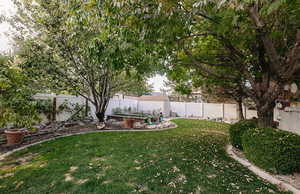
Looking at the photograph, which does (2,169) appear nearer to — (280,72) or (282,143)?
(282,143)

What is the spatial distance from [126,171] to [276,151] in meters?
3.24

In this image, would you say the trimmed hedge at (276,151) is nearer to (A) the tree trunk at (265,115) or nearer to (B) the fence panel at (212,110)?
(A) the tree trunk at (265,115)

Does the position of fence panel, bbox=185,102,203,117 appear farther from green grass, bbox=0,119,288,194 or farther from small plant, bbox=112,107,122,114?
green grass, bbox=0,119,288,194

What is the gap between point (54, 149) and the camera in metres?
4.63

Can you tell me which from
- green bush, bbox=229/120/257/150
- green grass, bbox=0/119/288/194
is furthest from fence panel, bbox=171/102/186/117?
green grass, bbox=0/119/288/194

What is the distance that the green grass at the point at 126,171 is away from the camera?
263 cm

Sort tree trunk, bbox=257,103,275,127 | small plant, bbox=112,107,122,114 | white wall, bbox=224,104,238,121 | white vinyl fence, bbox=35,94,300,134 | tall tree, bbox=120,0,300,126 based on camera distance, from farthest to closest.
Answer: white wall, bbox=224,104,238,121 < small plant, bbox=112,107,122,114 < white vinyl fence, bbox=35,94,300,134 < tree trunk, bbox=257,103,275,127 < tall tree, bbox=120,0,300,126

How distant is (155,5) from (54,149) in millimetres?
5041

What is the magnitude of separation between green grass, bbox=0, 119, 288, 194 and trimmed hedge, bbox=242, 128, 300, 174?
18.2 inches

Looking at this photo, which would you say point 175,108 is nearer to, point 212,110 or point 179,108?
point 179,108

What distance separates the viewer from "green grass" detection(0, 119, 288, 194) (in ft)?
8.63

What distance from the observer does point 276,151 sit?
304 centimetres

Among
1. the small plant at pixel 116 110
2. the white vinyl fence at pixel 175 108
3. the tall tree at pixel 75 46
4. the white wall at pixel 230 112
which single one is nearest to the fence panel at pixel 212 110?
the white vinyl fence at pixel 175 108

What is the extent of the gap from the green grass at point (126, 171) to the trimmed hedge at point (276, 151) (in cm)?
46
